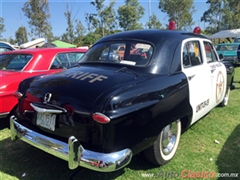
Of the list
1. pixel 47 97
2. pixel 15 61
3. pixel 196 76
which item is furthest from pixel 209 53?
pixel 15 61

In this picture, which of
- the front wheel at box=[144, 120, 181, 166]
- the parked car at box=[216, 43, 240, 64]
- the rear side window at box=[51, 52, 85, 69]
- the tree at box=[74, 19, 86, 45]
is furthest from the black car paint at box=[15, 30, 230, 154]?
the tree at box=[74, 19, 86, 45]

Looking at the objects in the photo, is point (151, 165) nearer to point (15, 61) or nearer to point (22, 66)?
point (22, 66)

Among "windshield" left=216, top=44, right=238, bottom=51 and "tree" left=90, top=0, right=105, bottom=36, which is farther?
"tree" left=90, top=0, right=105, bottom=36

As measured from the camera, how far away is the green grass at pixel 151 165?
276cm

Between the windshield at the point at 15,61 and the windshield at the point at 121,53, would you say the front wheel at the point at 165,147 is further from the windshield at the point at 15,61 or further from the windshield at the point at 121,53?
the windshield at the point at 15,61

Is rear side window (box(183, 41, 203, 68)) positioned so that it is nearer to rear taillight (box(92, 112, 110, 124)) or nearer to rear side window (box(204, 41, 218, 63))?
rear side window (box(204, 41, 218, 63))

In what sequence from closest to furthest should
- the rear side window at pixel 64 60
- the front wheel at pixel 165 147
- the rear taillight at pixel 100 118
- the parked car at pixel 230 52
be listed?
the rear taillight at pixel 100 118 < the front wheel at pixel 165 147 < the rear side window at pixel 64 60 < the parked car at pixel 230 52

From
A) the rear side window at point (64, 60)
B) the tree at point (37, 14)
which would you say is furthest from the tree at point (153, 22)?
the rear side window at point (64, 60)

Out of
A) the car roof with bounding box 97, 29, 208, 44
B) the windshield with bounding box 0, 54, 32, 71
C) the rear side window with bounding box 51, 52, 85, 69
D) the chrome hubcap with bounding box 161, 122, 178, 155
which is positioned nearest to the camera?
the chrome hubcap with bounding box 161, 122, 178, 155

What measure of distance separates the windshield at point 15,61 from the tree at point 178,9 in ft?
134

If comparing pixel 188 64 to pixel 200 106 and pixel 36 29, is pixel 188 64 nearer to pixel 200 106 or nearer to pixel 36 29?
pixel 200 106

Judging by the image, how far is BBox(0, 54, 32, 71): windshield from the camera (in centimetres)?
449

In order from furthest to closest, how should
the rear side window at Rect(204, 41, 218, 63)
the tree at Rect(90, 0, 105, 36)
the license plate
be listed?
the tree at Rect(90, 0, 105, 36) < the rear side window at Rect(204, 41, 218, 63) < the license plate

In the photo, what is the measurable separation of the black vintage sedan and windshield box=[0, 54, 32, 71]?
1.66 meters
